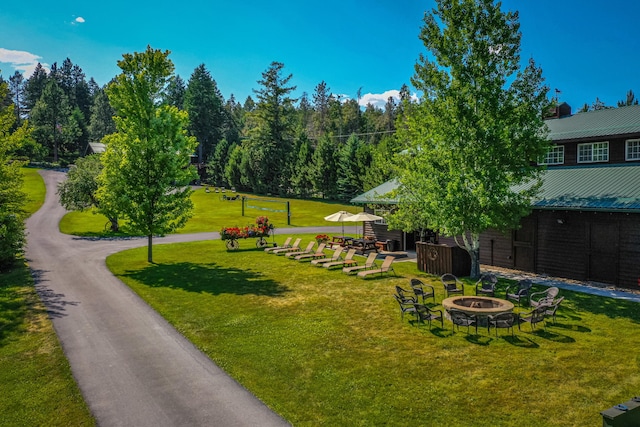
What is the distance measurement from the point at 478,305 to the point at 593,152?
619 inches

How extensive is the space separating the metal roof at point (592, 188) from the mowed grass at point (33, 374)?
1997cm

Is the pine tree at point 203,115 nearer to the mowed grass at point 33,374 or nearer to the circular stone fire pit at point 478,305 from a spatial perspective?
the mowed grass at point 33,374

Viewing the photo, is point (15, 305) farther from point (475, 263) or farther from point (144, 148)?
point (475, 263)

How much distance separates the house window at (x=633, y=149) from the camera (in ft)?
74.4

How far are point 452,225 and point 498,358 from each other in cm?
836

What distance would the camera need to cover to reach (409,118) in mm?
21234

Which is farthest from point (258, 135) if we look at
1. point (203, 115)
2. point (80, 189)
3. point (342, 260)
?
point (342, 260)

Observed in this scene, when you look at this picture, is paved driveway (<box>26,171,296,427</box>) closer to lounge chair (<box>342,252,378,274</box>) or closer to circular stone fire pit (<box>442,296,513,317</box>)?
circular stone fire pit (<box>442,296,513,317</box>)

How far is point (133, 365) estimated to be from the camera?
11445 mm

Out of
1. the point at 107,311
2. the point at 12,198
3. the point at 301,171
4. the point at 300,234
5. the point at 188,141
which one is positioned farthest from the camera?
the point at 301,171

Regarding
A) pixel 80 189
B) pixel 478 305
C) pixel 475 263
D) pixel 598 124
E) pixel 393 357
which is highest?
pixel 598 124

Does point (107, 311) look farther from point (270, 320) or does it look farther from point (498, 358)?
point (498, 358)

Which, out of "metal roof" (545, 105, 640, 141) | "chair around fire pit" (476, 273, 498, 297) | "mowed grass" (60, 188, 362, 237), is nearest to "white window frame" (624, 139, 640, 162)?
"metal roof" (545, 105, 640, 141)

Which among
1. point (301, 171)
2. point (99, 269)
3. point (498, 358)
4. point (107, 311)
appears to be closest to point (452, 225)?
point (498, 358)
